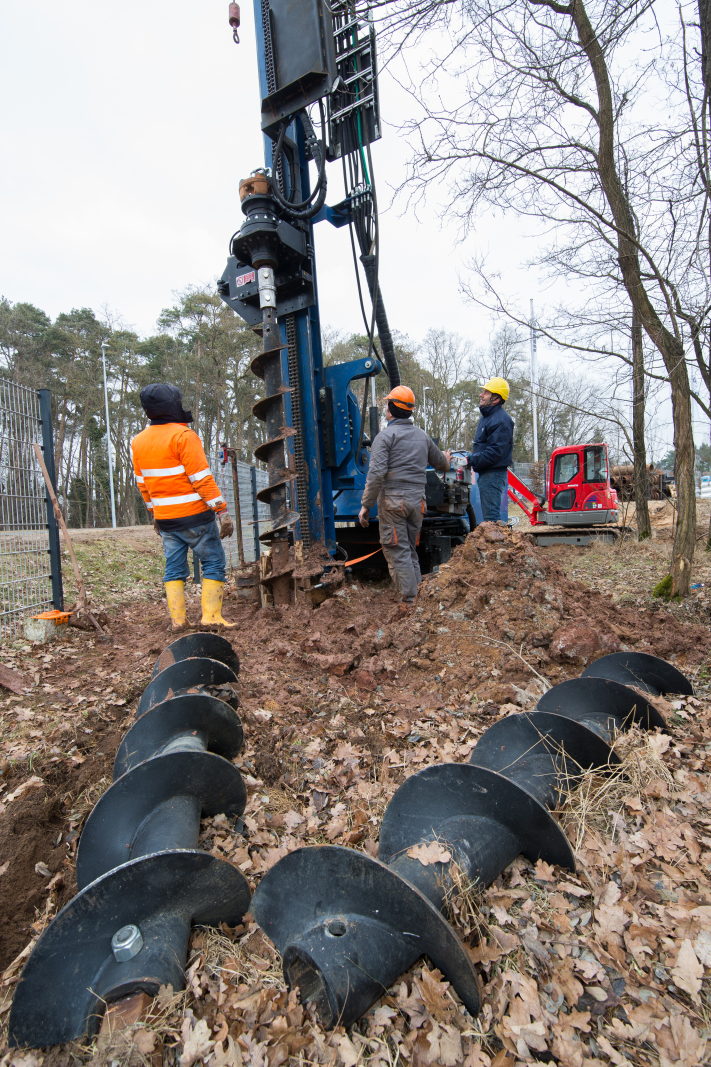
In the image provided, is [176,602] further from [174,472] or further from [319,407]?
[319,407]

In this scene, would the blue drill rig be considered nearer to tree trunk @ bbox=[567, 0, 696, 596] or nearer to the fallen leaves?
tree trunk @ bbox=[567, 0, 696, 596]

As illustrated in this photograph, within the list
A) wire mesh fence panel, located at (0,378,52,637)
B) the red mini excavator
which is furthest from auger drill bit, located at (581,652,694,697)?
the red mini excavator

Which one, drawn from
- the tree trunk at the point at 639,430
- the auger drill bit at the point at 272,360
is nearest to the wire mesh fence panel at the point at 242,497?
the auger drill bit at the point at 272,360

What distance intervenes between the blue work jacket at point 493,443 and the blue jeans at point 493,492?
78 millimetres

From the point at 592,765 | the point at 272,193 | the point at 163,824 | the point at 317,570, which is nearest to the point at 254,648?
the point at 317,570

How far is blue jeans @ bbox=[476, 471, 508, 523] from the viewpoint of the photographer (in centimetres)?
622

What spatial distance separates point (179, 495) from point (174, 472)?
214 mm

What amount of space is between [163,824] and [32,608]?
15.2 ft

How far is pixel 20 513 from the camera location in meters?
5.65

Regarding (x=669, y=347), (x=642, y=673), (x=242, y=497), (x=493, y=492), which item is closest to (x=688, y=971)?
(x=642, y=673)

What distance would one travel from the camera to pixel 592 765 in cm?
260

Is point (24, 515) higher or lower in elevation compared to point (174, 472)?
lower

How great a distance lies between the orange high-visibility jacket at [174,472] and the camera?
4.79m

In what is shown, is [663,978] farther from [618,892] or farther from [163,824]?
[163,824]
